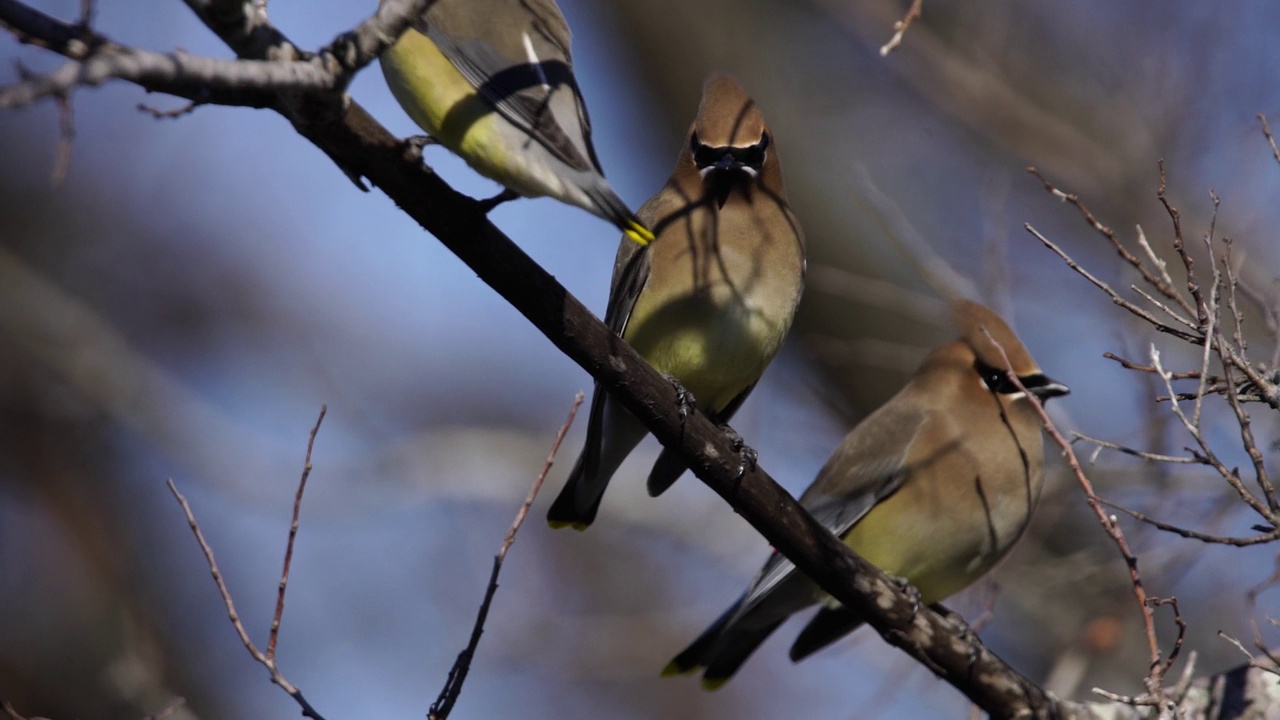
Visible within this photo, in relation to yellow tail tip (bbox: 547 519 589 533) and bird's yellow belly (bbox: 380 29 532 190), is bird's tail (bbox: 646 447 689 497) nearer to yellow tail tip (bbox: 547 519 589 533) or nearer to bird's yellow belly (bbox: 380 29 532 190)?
yellow tail tip (bbox: 547 519 589 533)

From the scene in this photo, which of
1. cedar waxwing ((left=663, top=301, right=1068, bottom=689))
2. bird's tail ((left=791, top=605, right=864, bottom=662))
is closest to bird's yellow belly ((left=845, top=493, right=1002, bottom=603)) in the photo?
cedar waxwing ((left=663, top=301, right=1068, bottom=689))

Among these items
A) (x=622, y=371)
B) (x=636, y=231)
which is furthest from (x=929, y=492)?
(x=636, y=231)

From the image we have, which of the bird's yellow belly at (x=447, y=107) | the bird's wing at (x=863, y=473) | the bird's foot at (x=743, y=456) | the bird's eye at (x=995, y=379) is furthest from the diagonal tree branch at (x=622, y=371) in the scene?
the bird's eye at (x=995, y=379)

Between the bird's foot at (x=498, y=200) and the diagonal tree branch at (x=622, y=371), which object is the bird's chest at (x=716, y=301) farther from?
the bird's foot at (x=498, y=200)

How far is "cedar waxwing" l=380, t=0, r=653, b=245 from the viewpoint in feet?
10.6

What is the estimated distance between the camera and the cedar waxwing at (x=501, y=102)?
127 inches

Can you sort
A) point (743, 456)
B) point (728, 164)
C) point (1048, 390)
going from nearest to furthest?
point (743, 456) < point (728, 164) < point (1048, 390)

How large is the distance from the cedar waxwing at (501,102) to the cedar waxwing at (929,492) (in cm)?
189

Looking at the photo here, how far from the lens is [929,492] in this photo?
4.86 metres

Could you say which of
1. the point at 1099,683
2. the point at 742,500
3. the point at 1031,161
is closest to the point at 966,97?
the point at 1031,161

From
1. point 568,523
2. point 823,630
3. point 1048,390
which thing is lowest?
point 568,523

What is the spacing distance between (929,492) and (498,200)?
7.30 ft

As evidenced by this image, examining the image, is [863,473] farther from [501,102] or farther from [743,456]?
[501,102]

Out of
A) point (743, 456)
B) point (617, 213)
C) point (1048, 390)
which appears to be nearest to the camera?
point (617, 213)
